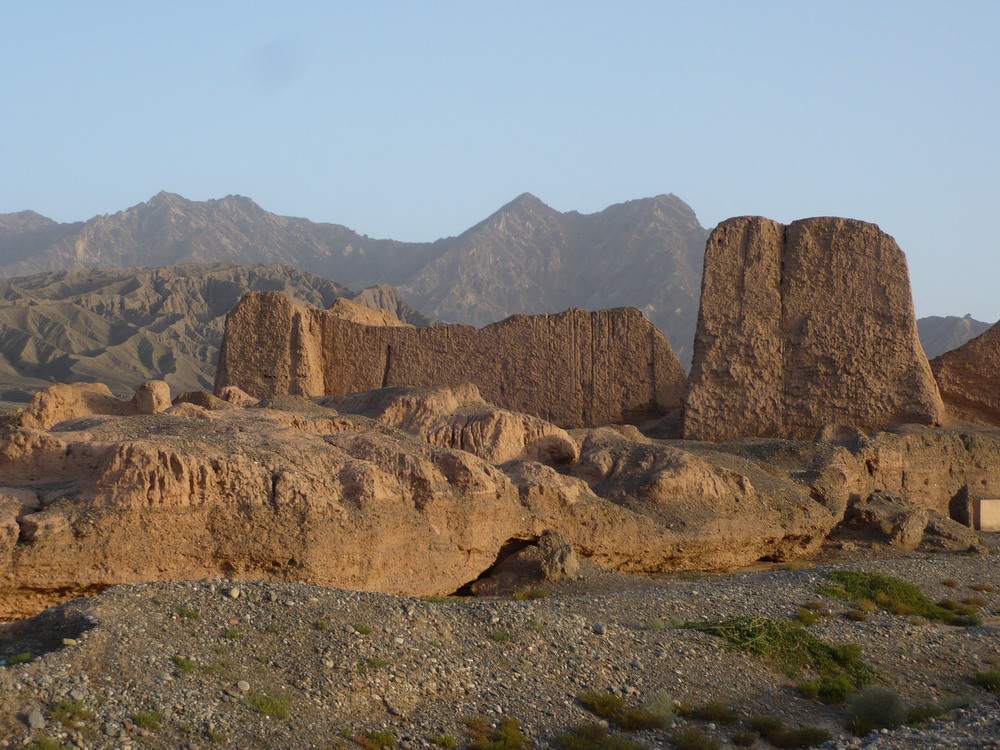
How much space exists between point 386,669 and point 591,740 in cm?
173

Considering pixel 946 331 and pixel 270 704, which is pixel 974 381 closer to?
pixel 270 704

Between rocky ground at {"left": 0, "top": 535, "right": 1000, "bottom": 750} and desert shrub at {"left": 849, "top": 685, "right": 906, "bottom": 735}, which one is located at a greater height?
rocky ground at {"left": 0, "top": 535, "right": 1000, "bottom": 750}

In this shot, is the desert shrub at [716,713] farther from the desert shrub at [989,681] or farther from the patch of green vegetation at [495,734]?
the desert shrub at [989,681]

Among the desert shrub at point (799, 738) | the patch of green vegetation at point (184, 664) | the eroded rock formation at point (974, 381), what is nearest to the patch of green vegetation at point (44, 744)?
the patch of green vegetation at point (184, 664)

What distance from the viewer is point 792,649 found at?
39.5 ft

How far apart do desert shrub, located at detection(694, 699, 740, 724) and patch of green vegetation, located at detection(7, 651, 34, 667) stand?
17.8 feet

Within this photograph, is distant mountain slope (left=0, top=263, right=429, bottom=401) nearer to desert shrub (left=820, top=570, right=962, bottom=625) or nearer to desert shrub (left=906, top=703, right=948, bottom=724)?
desert shrub (left=820, top=570, right=962, bottom=625)

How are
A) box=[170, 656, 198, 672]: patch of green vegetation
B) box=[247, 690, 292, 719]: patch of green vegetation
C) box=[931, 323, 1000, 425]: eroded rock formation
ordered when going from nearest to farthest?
box=[247, 690, 292, 719]: patch of green vegetation < box=[170, 656, 198, 672]: patch of green vegetation < box=[931, 323, 1000, 425]: eroded rock formation

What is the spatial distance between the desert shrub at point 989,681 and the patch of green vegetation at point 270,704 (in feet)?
24.0

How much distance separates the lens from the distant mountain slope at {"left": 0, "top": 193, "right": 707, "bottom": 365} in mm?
102875

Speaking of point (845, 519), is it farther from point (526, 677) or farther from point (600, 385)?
point (526, 677)

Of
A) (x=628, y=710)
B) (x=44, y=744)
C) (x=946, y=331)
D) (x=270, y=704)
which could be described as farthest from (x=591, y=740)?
(x=946, y=331)

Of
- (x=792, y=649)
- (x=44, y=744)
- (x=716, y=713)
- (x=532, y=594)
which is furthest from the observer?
(x=532, y=594)

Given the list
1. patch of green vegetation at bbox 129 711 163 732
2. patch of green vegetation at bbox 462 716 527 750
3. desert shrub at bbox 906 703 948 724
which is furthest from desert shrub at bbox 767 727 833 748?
patch of green vegetation at bbox 129 711 163 732
